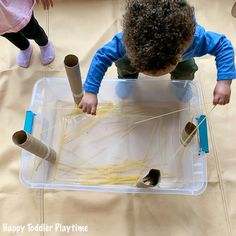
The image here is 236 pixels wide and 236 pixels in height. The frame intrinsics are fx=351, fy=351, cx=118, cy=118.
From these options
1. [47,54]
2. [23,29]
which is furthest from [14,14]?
[47,54]

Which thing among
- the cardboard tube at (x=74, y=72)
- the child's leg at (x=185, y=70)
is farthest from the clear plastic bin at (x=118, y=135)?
the cardboard tube at (x=74, y=72)

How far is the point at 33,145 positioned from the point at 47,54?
1.17 ft

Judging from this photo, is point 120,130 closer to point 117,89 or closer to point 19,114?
point 117,89

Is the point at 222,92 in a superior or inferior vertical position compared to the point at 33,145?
superior

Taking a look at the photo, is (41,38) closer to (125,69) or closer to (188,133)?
(125,69)

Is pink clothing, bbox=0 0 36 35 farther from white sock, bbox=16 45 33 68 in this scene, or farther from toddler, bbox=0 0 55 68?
white sock, bbox=16 45 33 68

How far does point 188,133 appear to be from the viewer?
2.54 ft

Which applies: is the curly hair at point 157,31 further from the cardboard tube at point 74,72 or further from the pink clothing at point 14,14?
the pink clothing at point 14,14

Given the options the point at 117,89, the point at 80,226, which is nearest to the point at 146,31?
the point at 117,89

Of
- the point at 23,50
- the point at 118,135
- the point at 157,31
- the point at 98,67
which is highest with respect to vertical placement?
the point at 157,31

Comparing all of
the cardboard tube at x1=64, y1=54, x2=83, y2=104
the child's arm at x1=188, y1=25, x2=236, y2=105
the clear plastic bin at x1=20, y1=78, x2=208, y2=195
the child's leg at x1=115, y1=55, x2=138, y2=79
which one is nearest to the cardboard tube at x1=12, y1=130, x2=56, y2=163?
the clear plastic bin at x1=20, y1=78, x2=208, y2=195

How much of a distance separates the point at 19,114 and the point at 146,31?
504 mm

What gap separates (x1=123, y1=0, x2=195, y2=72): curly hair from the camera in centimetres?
56

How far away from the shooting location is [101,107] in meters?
0.92
